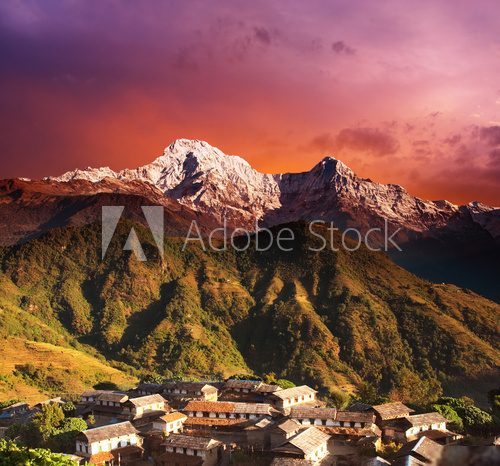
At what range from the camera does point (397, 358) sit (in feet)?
334

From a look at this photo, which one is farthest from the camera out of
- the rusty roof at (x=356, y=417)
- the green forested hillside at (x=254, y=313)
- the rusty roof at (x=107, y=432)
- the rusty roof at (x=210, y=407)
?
the green forested hillside at (x=254, y=313)

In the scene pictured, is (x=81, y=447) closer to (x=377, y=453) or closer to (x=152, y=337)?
(x=377, y=453)

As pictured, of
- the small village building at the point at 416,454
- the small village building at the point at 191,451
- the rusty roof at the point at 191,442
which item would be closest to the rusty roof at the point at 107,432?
the rusty roof at the point at 191,442

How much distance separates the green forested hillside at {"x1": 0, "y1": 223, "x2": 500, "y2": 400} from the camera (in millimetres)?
99312

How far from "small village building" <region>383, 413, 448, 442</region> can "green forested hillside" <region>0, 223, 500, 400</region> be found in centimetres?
4238

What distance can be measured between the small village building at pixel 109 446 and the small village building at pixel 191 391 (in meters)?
12.7

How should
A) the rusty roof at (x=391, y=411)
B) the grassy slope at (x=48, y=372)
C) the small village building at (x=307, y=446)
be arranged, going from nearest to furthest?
the small village building at (x=307, y=446) → the rusty roof at (x=391, y=411) → the grassy slope at (x=48, y=372)

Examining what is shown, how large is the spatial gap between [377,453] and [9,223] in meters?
179

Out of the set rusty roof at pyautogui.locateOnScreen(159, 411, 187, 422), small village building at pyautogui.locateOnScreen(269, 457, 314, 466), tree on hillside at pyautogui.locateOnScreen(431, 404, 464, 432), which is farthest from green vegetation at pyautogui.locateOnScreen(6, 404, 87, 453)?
tree on hillside at pyautogui.locateOnScreen(431, 404, 464, 432)

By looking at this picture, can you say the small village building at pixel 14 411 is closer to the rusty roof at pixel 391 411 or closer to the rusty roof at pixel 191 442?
the rusty roof at pixel 191 442

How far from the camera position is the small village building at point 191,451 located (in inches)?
1661

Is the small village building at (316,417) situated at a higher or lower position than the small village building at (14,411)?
higher

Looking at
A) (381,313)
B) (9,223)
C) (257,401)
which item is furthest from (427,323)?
(9,223)

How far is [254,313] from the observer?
12075cm
